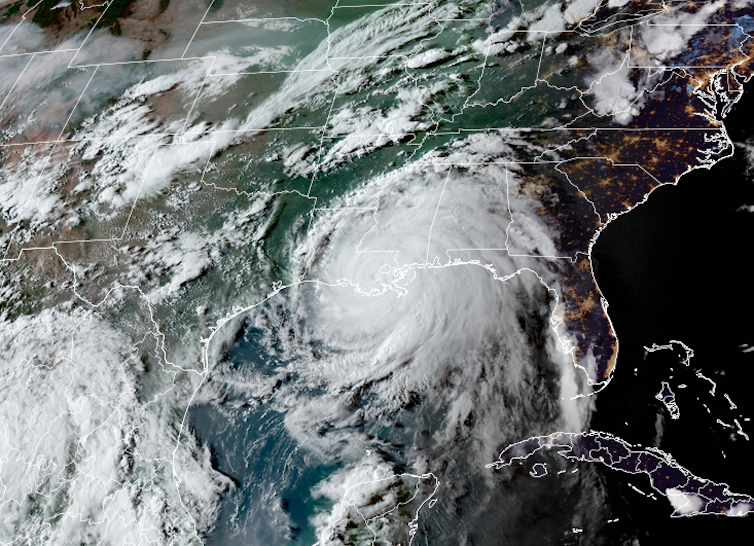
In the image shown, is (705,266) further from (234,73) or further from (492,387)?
(234,73)

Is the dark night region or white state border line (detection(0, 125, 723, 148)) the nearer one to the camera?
the dark night region

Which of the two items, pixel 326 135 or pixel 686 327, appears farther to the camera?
pixel 326 135

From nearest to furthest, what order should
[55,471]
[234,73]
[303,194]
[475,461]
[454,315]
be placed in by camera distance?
[475,461] < [454,315] < [55,471] < [303,194] < [234,73]

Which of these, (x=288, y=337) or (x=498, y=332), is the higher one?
(x=288, y=337)

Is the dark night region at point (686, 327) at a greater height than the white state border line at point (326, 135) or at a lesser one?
lesser

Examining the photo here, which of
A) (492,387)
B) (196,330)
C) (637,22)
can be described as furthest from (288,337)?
(637,22)

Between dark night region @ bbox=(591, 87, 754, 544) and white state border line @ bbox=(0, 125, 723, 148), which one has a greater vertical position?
white state border line @ bbox=(0, 125, 723, 148)

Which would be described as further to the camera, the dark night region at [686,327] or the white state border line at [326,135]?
the white state border line at [326,135]

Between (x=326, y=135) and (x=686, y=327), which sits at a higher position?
(x=326, y=135)
